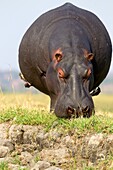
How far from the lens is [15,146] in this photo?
8.30 metres

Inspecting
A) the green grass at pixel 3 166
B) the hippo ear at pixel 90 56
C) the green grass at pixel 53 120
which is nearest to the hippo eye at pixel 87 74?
the hippo ear at pixel 90 56

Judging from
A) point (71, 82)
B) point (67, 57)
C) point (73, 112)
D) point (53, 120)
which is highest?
point (67, 57)

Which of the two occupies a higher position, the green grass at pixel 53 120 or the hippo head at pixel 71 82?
the hippo head at pixel 71 82

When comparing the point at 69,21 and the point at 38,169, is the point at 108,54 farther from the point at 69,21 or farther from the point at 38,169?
the point at 38,169

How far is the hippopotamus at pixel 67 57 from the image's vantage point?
9.33 meters

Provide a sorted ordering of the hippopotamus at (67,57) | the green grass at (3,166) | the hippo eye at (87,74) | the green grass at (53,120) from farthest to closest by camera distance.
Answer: the hippo eye at (87,74) < the hippopotamus at (67,57) < the green grass at (53,120) < the green grass at (3,166)

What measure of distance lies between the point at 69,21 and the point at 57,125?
2581mm

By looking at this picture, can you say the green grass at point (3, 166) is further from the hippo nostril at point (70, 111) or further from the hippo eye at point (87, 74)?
the hippo eye at point (87, 74)

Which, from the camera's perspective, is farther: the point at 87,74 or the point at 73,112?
the point at 87,74

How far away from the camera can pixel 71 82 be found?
9367 millimetres

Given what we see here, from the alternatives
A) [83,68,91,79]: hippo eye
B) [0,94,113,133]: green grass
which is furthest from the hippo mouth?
[83,68,91,79]: hippo eye

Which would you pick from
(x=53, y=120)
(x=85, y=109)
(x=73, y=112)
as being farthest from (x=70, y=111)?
(x=53, y=120)

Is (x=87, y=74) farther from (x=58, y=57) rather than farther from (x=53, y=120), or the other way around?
(x=53, y=120)

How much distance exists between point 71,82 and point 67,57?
0.46 meters
